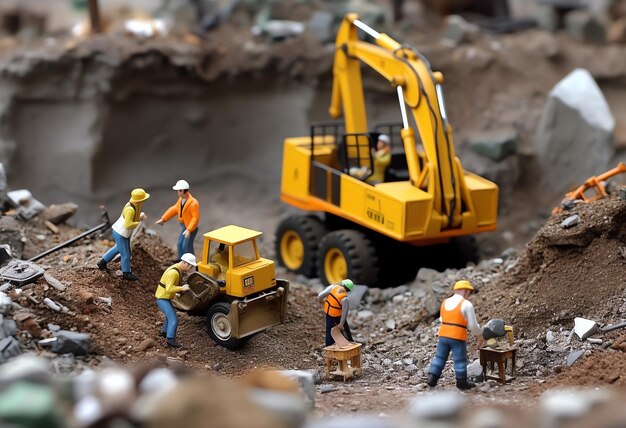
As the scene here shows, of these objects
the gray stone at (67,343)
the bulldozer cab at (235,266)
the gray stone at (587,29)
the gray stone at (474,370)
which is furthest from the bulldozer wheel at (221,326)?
the gray stone at (587,29)

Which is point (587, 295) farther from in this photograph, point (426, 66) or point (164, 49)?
point (164, 49)

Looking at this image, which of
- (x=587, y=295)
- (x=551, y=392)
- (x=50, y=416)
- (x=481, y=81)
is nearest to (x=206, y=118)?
(x=481, y=81)

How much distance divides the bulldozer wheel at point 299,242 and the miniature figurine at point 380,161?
48.5 inches

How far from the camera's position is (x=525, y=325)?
11852 millimetres

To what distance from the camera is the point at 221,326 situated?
37.6 ft

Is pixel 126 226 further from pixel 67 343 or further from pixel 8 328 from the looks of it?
pixel 8 328

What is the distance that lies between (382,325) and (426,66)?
348 cm

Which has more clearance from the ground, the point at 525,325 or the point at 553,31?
the point at 553,31

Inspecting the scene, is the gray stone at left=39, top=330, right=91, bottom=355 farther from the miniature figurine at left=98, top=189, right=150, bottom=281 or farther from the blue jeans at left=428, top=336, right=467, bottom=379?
the blue jeans at left=428, top=336, right=467, bottom=379

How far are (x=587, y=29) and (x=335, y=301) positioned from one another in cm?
1157

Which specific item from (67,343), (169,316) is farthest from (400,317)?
(67,343)

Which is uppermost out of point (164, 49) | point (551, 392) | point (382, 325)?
point (164, 49)

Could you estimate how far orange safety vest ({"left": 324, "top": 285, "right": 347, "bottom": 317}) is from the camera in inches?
451

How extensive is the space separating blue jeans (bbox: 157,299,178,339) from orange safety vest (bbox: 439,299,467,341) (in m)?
2.81
